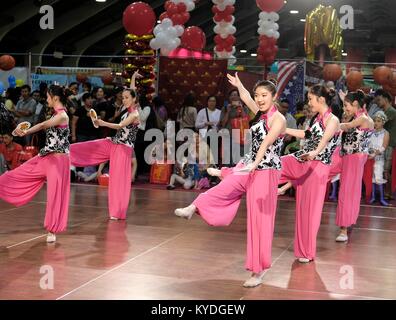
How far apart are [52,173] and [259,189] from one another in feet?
7.86

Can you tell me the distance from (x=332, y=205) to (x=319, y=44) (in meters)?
6.51

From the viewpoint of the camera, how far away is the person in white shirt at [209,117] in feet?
35.5

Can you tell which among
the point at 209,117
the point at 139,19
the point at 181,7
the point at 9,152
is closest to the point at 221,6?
the point at 181,7

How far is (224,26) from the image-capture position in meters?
14.3

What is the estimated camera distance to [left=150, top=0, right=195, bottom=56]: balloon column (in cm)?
1209

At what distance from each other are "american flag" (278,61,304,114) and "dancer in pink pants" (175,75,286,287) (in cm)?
632

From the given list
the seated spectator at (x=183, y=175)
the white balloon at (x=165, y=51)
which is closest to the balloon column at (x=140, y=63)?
the white balloon at (x=165, y=51)

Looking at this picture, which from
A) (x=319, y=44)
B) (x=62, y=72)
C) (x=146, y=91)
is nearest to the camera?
(x=146, y=91)

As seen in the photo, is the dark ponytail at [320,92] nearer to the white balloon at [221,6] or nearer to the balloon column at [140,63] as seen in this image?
the balloon column at [140,63]

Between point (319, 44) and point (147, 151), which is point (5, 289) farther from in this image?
point (319, 44)

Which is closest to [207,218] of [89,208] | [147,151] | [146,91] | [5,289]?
[5,289]

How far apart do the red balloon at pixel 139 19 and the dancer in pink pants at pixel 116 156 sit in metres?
4.81

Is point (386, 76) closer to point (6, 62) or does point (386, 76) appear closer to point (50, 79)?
point (50, 79)

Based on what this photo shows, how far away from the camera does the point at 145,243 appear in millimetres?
6340
